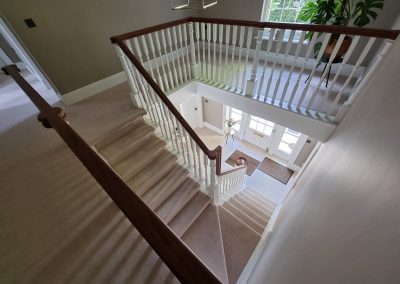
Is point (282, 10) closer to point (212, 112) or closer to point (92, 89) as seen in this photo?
point (212, 112)

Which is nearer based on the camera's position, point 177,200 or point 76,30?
point 177,200

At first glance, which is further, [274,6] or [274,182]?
[274,182]

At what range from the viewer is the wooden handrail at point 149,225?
0.47 metres

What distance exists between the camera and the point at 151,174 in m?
2.20

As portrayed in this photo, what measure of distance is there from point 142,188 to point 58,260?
97cm

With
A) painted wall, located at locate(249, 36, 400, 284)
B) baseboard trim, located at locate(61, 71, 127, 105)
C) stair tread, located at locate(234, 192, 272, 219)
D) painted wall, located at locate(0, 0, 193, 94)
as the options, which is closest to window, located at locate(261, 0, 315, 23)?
painted wall, located at locate(0, 0, 193, 94)

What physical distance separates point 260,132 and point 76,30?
4.47 metres

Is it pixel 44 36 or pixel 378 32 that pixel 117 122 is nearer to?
pixel 44 36

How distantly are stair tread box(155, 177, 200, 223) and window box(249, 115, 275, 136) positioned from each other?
318 centimetres

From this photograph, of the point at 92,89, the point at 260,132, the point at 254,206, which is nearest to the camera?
the point at 92,89

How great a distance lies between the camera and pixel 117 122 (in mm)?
2357

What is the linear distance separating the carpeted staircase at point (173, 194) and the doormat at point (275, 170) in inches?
98.5

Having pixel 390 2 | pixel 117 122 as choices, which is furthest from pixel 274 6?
pixel 117 122

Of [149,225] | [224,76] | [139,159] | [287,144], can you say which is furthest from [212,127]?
[149,225]
